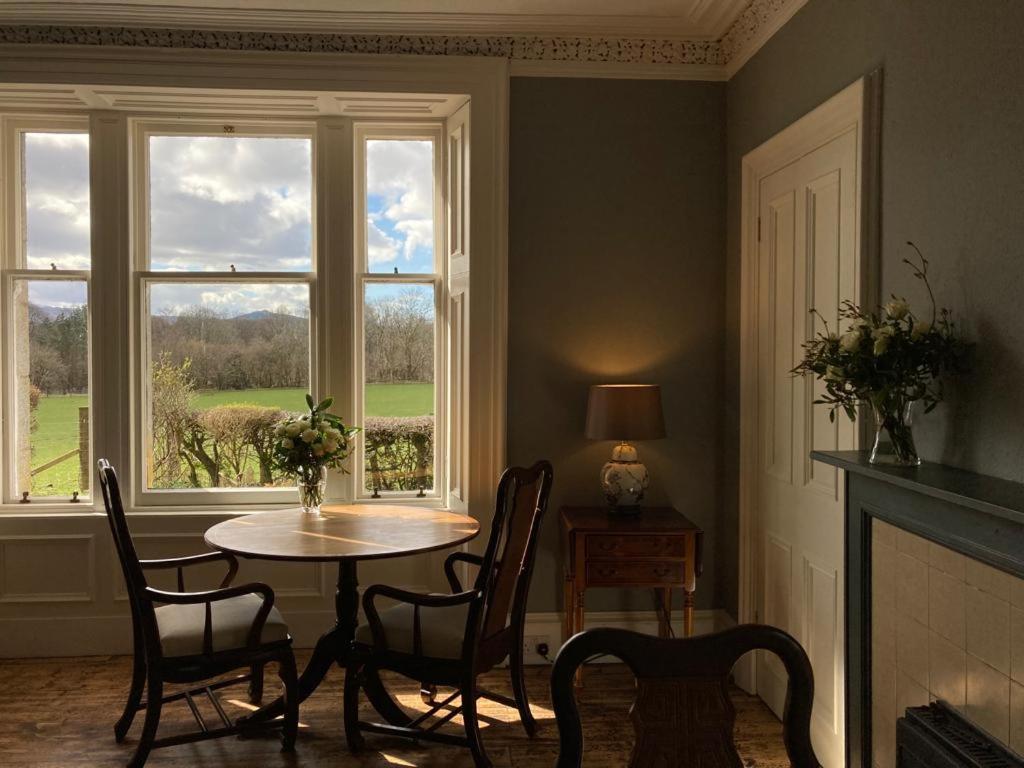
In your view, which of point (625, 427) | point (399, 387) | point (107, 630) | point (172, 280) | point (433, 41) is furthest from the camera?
point (399, 387)

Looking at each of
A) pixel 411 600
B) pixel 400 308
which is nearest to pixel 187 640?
pixel 411 600

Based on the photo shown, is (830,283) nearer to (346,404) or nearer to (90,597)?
(346,404)

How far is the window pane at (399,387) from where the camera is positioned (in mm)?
4238

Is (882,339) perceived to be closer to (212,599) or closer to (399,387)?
(212,599)

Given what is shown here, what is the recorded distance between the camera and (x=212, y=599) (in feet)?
9.00

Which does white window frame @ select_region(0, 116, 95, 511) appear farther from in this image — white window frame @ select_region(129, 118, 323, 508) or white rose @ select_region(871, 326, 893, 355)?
white rose @ select_region(871, 326, 893, 355)

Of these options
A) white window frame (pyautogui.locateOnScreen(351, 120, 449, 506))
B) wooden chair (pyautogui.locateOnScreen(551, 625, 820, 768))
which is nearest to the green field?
white window frame (pyautogui.locateOnScreen(351, 120, 449, 506))

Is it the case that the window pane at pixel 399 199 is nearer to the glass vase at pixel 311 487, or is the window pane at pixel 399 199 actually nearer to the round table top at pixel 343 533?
the glass vase at pixel 311 487

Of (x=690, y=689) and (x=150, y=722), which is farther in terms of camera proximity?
(x=150, y=722)

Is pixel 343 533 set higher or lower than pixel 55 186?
lower

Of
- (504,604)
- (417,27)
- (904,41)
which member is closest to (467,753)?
(504,604)

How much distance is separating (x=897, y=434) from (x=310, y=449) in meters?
2.33

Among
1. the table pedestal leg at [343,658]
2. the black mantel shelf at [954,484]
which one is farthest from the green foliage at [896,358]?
the table pedestal leg at [343,658]

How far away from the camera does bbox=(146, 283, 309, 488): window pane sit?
13.7 feet
